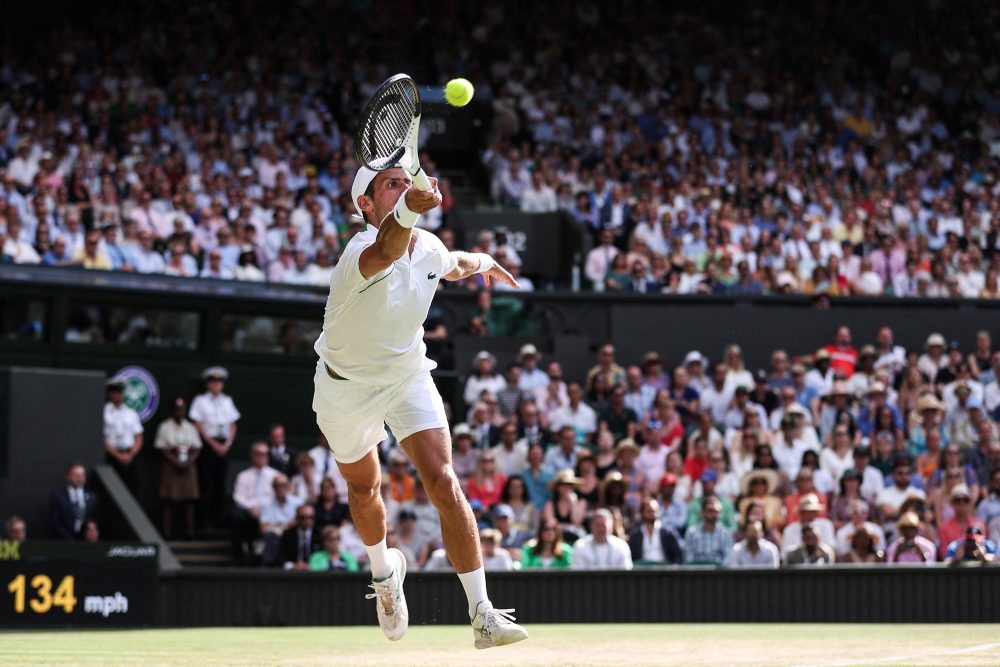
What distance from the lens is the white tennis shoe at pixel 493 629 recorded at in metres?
6.50

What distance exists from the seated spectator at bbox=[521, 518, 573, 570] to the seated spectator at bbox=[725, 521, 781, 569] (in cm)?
135

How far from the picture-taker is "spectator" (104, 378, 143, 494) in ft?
50.5

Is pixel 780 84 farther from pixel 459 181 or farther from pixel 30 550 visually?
pixel 30 550

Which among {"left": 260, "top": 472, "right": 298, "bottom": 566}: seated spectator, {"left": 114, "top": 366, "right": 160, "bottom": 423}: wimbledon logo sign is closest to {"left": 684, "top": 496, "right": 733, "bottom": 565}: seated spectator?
{"left": 260, "top": 472, "right": 298, "bottom": 566}: seated spectator

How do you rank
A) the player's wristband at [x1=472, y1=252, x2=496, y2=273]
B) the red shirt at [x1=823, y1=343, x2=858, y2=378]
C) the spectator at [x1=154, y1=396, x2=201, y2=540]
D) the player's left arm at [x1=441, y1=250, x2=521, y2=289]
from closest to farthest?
the player's left arm at [x1=441, y1=250, x2=521, y2=289] < the player's wristband at [x1=472, y1=252, x2=496, y2=273] < the spectator at [x1=154, y1=396, x2=201, y2=540] < the red shirt at [x1=823, y1=343, x2=858, y2=378]

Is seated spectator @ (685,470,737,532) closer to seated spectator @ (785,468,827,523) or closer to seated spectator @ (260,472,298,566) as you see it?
seated spectator @ (785,468,827,523)

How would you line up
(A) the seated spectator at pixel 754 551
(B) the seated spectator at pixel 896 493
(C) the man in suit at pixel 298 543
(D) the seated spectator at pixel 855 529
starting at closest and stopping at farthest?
(A) the seated spectator at pixel 754 551, (D) the seated spectator at pixel 855 529, (C) the man in suit at pixel 298 543, (B) the seated spectator at pixel 896 493

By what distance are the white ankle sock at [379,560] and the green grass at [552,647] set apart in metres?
0.42

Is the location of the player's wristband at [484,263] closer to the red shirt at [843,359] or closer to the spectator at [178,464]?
the spectator at [178,464]

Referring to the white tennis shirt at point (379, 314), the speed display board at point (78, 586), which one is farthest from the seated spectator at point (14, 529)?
the white tennis shirt at point (379, 314)

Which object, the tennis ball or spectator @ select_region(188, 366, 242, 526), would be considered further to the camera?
spectator @ select_region(188, 366, 242, 526)

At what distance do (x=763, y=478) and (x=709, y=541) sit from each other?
129cm

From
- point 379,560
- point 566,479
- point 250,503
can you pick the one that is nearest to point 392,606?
point 379,560

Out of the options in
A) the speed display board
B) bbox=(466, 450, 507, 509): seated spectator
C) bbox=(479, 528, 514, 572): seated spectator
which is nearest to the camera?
the speed display board
